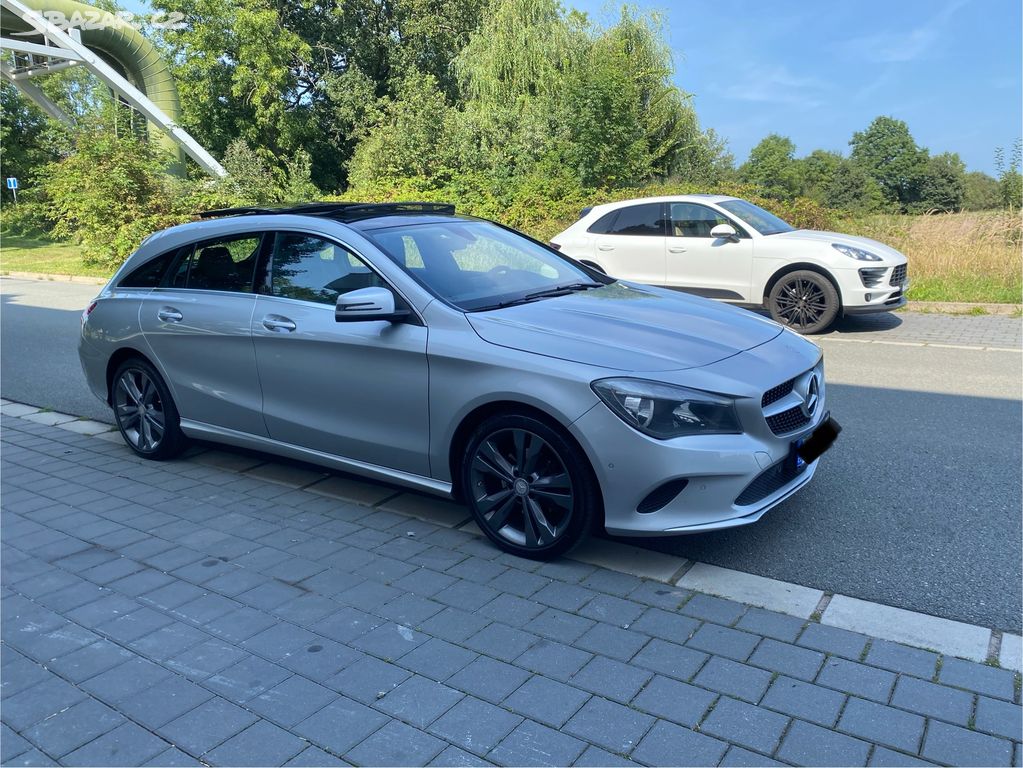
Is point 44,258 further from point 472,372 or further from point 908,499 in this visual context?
point 908,499

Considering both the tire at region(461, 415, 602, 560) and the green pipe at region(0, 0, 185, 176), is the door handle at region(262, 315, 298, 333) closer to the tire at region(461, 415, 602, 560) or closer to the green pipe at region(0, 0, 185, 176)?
the tire at region(461, 415, 602, 560)

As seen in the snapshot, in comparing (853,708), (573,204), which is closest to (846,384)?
(853,708)

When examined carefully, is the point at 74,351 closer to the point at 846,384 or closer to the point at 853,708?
the point at 846,384

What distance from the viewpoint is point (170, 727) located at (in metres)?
2.82

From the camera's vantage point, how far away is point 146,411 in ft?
19.0

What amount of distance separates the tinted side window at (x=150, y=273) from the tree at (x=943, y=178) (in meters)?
63.7

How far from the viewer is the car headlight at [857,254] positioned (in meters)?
10.0

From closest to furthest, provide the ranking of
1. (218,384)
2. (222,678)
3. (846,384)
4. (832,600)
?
(222,678) < (832,600) < (218,384) < (846,384)

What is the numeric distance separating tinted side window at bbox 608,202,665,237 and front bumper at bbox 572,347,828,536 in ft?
26.1

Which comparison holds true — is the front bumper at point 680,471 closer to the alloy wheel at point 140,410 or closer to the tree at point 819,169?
the alloy wheel at point 140,410

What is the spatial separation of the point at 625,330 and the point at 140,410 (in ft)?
11.9

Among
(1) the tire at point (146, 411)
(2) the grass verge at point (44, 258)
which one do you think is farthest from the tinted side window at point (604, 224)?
(2) the grass verge at point (44, 258)

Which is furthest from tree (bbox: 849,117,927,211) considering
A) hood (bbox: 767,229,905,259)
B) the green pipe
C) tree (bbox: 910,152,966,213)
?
hood (bbox: 767,229,905,259)

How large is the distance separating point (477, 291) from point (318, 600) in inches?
69.4
